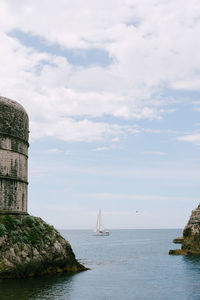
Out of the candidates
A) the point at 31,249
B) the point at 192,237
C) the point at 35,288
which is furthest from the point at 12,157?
the point at 192,237

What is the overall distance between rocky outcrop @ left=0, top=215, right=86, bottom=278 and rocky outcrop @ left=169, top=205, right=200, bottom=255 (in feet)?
89.7

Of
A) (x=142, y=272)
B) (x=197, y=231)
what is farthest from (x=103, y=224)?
(x=142, y=272)

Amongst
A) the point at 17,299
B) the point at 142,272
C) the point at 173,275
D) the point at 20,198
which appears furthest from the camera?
the point at 142,272

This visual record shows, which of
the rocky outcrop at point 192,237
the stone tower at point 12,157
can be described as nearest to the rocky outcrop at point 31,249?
the stone tower at point 12,157

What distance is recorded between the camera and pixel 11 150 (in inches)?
1309

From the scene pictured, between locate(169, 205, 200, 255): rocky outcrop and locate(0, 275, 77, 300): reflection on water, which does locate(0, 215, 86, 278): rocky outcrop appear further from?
locate(169, 205, 200, 255): rocky outcrop

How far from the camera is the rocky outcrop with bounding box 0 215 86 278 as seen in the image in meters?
28.4

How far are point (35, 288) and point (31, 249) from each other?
5122 millimetres

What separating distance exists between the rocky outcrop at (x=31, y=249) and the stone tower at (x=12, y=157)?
57.7 inches

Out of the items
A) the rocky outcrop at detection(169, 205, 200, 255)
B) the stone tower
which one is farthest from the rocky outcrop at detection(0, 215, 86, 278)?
the rocky outcrop at detection(169, 205, 200, 255)

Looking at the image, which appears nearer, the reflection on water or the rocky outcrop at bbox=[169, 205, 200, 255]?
the reflection on water

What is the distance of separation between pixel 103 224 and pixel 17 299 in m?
123

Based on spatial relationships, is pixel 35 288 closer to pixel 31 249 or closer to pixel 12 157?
pixel 31 249

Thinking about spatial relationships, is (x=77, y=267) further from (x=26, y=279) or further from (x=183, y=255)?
(x=183, y=255)
